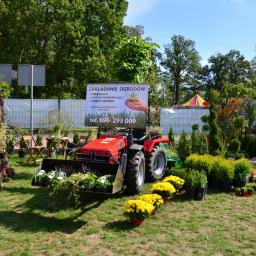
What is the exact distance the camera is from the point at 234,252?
18.8ft

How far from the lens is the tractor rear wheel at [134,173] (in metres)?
8.12

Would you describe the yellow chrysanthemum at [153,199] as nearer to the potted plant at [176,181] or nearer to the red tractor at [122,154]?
the red tractor at [122,154]

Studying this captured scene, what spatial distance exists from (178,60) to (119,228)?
232ft

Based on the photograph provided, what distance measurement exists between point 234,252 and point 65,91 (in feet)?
102

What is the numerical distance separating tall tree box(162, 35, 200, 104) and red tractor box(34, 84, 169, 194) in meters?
66.3

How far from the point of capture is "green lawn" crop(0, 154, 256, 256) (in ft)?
19.2

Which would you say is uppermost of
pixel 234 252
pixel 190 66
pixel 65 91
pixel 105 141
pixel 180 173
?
pixel 190 66

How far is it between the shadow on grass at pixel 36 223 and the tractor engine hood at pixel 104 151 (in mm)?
1454

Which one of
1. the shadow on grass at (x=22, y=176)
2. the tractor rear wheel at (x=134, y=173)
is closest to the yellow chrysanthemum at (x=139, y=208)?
the tractor rear wheel at (x=134, y=173)

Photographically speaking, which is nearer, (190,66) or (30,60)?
(30,60)

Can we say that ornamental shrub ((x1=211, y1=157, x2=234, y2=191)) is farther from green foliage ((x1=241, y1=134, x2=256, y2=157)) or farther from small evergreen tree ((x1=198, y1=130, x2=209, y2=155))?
green foliage ((x1=241, y1=134, x2=256, y2=157))

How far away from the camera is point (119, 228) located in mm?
6625

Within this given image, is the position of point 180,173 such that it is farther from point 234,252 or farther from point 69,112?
point 69,112

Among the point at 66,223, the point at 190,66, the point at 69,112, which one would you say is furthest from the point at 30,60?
the point at 190,66
